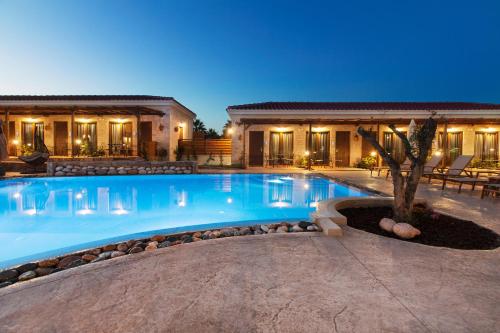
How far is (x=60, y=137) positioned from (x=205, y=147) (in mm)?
8313

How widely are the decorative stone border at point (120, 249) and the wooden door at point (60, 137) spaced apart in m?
15.7

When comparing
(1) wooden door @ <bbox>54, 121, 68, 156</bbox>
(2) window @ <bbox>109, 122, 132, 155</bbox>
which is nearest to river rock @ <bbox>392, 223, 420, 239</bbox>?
(2) window @ <bbox>109, 122, 132, 155</bbox>

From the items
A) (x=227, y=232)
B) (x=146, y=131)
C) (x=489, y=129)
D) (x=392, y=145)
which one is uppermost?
(x=489, y=129)

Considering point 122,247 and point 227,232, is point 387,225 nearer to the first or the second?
point 227,232

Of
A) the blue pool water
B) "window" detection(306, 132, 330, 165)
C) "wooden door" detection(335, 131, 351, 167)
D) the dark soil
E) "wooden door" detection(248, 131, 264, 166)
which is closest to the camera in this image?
the dark soil

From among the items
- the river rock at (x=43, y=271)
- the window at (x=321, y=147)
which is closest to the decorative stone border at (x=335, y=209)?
the river rock at (x=43, y=271)

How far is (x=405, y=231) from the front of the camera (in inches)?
135

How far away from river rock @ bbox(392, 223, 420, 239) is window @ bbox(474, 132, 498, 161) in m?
16.3

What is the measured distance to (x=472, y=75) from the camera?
63.6m

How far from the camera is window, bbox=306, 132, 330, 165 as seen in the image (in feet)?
Result: 53.3

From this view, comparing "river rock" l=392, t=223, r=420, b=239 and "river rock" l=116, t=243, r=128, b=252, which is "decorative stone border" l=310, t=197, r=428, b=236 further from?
"river rock" l=116, t=243, r=128, b=252

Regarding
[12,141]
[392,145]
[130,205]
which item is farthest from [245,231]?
[12,141]

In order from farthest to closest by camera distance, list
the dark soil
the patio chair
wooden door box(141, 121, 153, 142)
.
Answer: wooden door box(141, 121, 153, 142), the patio chair, the dark soil

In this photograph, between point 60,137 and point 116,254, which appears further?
point 60,137
